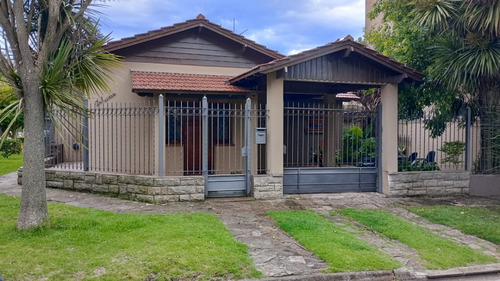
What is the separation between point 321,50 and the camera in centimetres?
912

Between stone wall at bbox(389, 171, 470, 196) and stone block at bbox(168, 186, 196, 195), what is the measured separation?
522 centimetres

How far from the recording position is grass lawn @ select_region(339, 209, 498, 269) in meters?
5.64

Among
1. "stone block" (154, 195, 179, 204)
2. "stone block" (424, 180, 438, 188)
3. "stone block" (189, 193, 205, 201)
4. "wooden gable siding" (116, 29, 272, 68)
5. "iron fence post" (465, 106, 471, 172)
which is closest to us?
"stone block" (154, 195, 179, 204)

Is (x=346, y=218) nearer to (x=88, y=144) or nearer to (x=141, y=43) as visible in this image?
(x=88, y=144)

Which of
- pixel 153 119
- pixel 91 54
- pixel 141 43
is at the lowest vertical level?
pixel 153 119

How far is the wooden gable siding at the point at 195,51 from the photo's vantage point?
37.4 feet

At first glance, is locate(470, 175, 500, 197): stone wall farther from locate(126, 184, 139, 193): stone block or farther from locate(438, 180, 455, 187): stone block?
locate(126, 184, 139, 193): stone block

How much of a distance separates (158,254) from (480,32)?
9155mm

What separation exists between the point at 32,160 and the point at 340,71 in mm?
7188

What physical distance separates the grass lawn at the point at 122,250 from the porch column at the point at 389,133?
Answer: 5.25 meters

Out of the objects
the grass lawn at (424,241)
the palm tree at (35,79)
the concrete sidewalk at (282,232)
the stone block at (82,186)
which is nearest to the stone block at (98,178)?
the stone block at (82,186)

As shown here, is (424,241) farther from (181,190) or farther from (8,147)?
(8,147)

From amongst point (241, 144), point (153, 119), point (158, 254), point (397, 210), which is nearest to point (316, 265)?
point (158, 254)

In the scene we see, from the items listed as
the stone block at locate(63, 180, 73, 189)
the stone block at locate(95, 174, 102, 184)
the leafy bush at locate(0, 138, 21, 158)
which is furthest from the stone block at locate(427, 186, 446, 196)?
the leafy bush at locate(0, 138, 21, 158)
